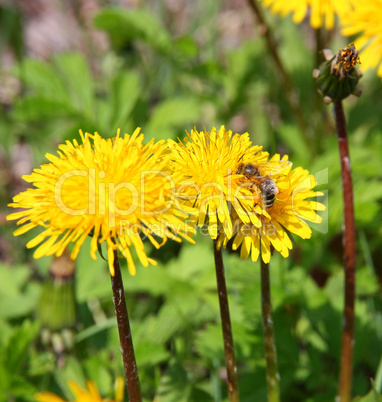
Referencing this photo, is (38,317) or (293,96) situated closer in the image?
(38,317)

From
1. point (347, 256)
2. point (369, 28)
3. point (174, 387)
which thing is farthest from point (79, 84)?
point (347, 256)

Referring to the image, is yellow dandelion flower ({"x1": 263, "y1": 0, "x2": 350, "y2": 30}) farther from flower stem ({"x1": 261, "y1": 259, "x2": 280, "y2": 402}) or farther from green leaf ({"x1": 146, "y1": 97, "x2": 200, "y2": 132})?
flower stem ({"x1": 261, "y1": 259, "x2": 280, "y2": 402})

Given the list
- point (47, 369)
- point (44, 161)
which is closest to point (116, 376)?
point (47, 369)

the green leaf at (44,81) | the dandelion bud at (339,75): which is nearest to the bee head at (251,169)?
the dandelion bud at (339,75)

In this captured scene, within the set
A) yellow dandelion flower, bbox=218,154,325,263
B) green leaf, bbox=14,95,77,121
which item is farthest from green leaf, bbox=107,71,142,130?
yellow dandelion flower, bbox=218,154,325,263

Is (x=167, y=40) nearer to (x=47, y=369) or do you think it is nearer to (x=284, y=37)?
(x=284, y=37)

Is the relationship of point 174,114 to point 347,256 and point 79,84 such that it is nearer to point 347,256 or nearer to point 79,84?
point 79,84

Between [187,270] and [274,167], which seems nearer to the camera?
[274,167]
